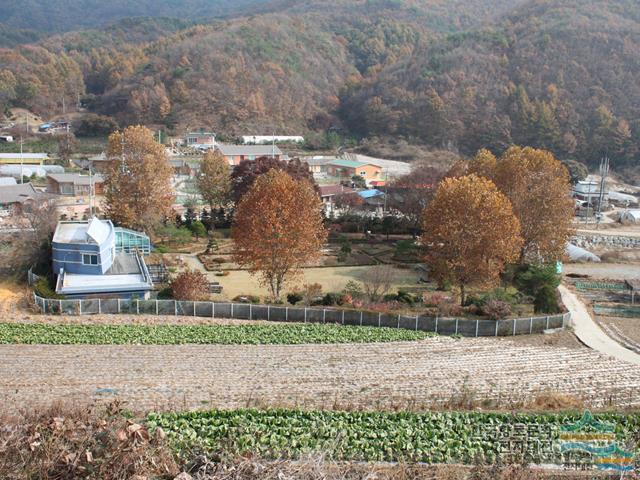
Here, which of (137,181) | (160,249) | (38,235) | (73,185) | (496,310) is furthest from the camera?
(73,185)

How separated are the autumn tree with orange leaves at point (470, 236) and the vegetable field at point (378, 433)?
9445 mm

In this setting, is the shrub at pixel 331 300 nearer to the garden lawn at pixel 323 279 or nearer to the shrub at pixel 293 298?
the shrub at pixel 293 298

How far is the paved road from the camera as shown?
18188mm

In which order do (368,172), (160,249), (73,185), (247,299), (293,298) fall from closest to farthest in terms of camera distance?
(293,298), (247,299), (160,249), (73,185), (368,172)

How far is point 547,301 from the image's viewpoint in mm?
20828

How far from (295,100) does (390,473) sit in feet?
243

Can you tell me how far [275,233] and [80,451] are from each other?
1346 cm

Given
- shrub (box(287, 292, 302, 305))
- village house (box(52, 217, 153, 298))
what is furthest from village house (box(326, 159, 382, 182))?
shrub (box(287, 292, 302, 305))

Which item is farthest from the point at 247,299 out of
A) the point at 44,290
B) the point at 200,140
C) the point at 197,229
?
the point at 200,140

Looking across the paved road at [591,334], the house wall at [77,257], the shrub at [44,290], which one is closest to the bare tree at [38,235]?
the house wall at [77,257]

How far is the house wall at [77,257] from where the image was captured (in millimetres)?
22688

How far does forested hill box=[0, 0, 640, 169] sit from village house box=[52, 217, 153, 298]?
155ft

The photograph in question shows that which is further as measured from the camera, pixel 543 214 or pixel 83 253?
pixel 543 214

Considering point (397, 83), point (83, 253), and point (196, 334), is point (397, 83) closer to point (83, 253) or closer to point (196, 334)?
point (83, 253)
